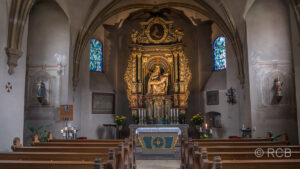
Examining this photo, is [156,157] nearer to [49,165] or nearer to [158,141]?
[158,141]

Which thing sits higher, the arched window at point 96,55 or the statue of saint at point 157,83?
the arched window at point 96,55

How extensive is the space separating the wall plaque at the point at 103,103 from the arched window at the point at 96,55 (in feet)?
5.76

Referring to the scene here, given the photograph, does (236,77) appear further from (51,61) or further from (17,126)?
(17,126)

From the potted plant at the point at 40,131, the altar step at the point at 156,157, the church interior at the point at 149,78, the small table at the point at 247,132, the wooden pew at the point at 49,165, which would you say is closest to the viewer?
the wooden pew at the point at 49,165

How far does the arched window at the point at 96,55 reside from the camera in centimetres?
1744

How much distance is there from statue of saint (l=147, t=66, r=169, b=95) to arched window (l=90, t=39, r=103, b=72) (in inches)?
141

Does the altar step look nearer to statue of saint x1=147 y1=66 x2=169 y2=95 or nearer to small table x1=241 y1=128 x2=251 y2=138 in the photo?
small table x1=241 y1=128 x2=251 y2=138

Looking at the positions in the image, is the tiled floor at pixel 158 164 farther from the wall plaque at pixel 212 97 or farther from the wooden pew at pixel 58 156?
the wall plaque at pixel 212 97

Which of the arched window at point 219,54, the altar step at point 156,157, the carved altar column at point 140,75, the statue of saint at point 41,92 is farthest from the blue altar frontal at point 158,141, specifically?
the arched window at point 219,54

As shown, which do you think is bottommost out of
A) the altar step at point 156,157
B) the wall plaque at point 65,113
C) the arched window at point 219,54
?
the altar step at point 156,157

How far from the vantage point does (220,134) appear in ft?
52.9

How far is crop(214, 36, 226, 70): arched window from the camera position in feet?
56.3

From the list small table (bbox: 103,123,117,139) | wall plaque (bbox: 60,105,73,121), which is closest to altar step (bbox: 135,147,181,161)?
wall plaque (bbox: 60,105,73,121)

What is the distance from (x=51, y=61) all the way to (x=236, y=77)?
30.1 feet
